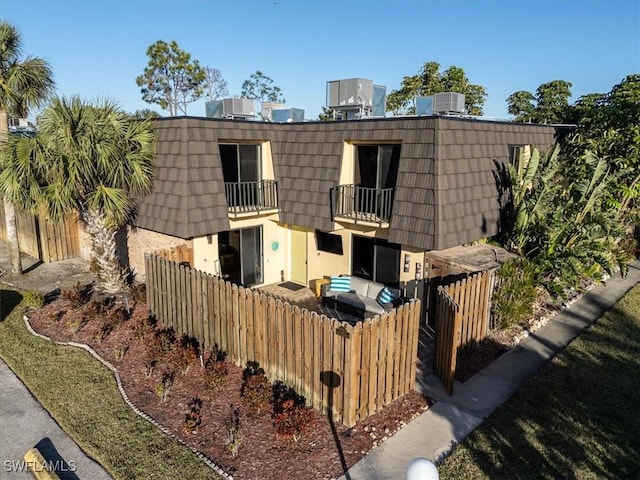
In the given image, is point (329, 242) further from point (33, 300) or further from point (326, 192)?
point (33, 300)

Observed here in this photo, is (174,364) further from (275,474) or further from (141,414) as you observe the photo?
(275,474)

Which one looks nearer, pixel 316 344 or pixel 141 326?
pixel 316 344

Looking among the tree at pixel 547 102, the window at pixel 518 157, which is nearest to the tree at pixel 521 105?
the tree at pixel 547 102

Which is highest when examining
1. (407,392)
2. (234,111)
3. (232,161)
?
(234,111)

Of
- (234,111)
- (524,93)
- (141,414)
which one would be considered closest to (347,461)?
(141,414)

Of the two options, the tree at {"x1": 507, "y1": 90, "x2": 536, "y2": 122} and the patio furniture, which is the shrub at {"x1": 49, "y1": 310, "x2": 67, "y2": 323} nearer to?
the patio furniture

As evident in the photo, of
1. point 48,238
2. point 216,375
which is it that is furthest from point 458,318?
point 48,238

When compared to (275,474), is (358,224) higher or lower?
higher
